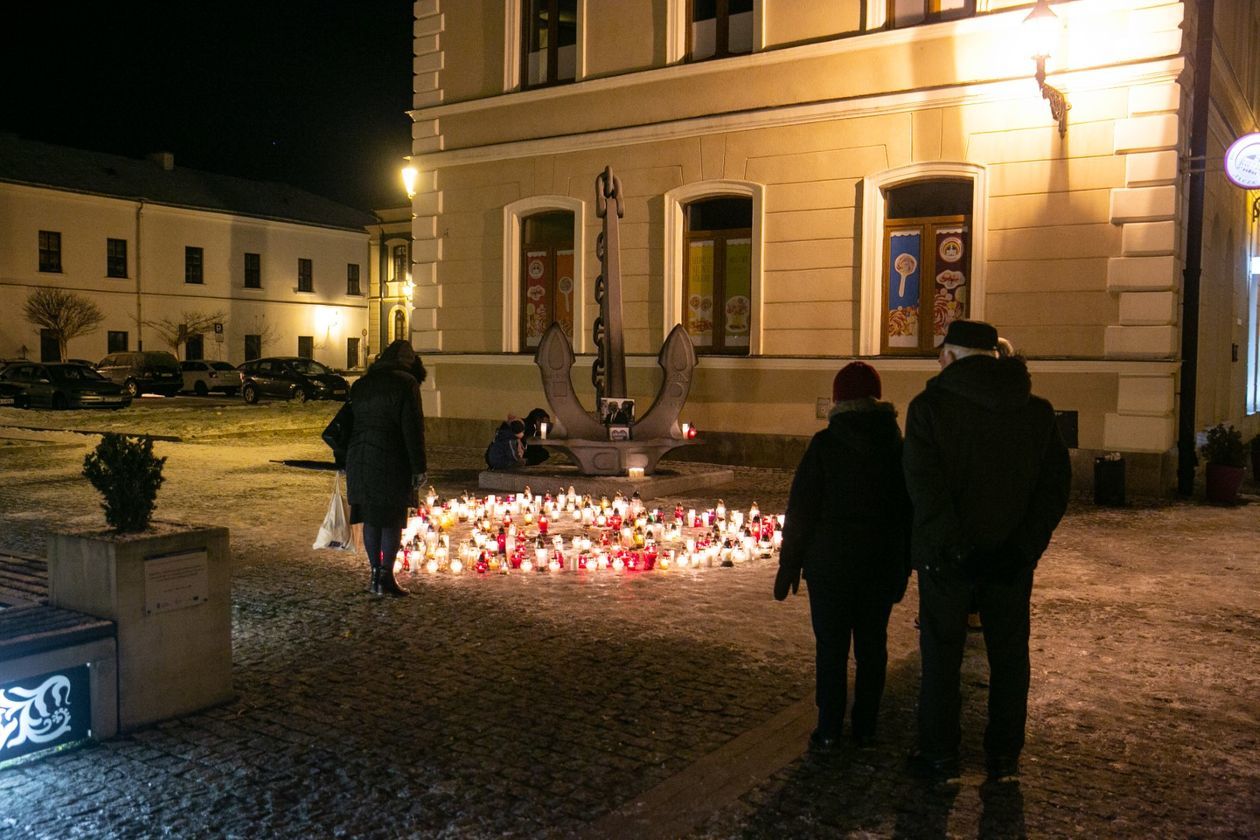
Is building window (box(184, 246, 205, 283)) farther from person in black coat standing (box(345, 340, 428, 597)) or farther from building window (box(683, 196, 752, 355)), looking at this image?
person in black coat standing (box(345, 340, 428, 597))

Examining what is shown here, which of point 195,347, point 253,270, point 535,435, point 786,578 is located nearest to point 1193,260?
point 535,435

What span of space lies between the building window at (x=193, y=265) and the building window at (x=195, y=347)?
2797 millimetres

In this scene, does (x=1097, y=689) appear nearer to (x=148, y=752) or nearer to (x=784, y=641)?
(x=784, y=641)

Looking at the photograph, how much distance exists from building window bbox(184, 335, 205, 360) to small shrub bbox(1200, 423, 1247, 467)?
158ft

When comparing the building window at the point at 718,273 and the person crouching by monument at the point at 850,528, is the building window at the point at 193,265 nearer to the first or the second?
the building window at the point at 718,273

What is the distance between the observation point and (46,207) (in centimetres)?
4778

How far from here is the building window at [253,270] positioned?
184ft

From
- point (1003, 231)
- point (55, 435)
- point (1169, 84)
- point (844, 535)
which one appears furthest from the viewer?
point (55, 435)

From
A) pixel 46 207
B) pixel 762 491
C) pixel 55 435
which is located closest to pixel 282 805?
pixel 762 491

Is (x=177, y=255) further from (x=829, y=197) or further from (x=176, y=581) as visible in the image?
(x=176, y=581)

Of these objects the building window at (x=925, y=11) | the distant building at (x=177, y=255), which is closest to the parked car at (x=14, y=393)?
the distant building at (x=177, y=255)

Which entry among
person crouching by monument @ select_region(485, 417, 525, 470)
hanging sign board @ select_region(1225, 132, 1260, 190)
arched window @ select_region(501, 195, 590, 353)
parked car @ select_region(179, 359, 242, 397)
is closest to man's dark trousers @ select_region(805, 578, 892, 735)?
person crouching by monument @ select_region(485, 417, 525, 470)

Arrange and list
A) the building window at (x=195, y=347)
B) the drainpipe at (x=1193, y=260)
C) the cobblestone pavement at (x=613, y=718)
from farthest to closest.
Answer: the building window at (x=195, y=347) < the drainpipe at (x=1193, y=260) < the cobblestone pavement at (x=613, y=718)

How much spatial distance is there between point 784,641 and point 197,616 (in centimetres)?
348
